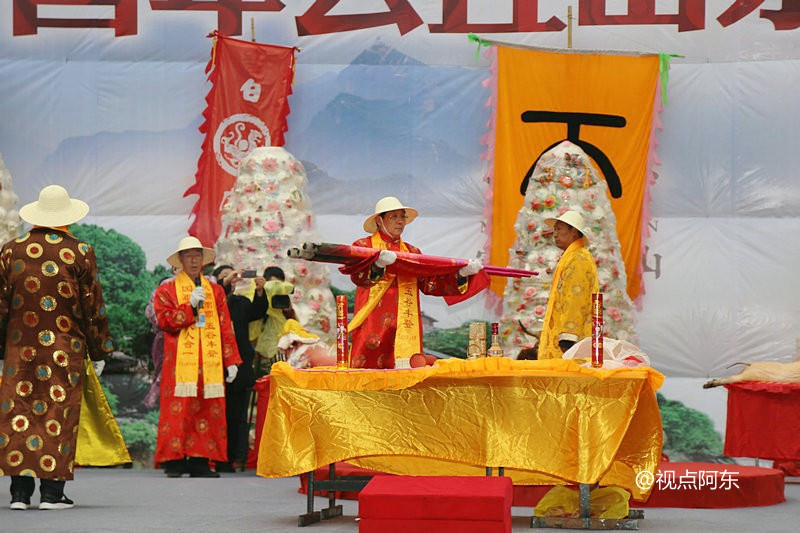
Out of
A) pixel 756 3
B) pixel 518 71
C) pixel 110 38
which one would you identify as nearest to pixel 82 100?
pixel 110 38

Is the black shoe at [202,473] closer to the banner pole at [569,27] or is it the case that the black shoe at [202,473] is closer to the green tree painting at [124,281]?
the green tree painting at [124,281]

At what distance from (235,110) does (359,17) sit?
1.07 meters

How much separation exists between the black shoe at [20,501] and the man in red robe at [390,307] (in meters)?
1.42

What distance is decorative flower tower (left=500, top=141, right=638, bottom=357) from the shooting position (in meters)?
8.05

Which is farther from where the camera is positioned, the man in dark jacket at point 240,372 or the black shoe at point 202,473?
the man in dark jacket at point 240,372

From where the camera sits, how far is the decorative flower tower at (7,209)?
8133 mm

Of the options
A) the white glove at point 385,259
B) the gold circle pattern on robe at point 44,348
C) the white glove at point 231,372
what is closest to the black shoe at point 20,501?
the gold circle pattern on robe at point 44,348

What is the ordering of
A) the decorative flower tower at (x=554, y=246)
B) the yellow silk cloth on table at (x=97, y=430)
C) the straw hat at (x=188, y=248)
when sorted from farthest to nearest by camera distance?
the decorative flower tower at (x=554, y=246)
the straw hat at (x=188, y=248)
the yellow silk cloth on table at (x=97, y=430)

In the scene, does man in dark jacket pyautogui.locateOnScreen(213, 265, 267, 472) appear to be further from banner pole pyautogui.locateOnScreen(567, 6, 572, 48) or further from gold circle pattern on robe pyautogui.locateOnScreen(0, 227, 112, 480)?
banner pole pyautogui.locateOnScreen(567, 6, 572, 48)

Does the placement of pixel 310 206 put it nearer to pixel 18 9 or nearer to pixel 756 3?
pixel 18 9

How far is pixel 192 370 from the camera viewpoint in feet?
23.3

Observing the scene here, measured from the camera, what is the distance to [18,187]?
8.96 meters

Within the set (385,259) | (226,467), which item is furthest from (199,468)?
(385,259)

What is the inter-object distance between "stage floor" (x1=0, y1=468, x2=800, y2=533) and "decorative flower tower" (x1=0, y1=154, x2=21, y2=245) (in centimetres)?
202
